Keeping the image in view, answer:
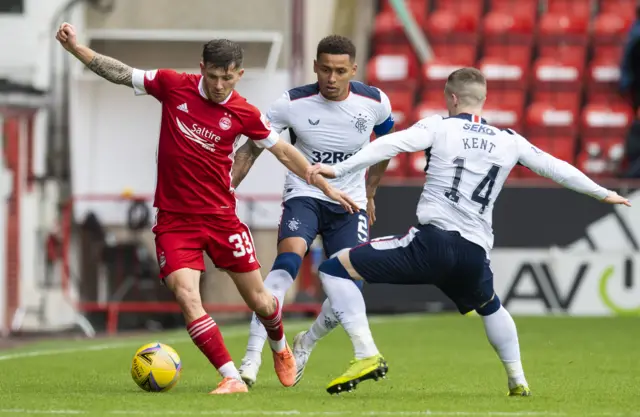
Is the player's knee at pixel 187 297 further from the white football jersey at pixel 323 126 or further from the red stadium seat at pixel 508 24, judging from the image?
the red stadium seat at pixel 508 24

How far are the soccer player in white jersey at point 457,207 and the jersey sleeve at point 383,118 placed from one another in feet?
5.08

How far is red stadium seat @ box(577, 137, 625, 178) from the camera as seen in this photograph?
18109 mm

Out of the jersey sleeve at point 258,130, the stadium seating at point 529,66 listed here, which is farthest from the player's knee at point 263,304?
the stadium seating at point 529,66

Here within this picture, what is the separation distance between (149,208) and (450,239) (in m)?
10.1

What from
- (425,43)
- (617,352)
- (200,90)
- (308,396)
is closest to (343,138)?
(200,90)

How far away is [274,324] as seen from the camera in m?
8.48

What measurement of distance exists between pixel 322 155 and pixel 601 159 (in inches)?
390

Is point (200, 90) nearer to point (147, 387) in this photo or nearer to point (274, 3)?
point (147, 387)

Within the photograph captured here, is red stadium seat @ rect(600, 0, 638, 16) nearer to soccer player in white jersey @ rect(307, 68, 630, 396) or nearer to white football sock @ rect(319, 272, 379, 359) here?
soccer player in white jersey @ rect(307, 68, 630, 396)

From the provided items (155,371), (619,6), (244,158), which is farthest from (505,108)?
(155,371)

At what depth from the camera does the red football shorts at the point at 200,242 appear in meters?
7.92

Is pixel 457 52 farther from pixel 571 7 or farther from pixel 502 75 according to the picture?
pixel 571 7

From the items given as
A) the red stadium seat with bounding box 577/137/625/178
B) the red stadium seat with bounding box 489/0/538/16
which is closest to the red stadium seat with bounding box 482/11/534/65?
the red stadium seat with bounding box 489/0/538/16

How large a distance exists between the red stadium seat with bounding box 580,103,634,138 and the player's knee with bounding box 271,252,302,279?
1095 cm
